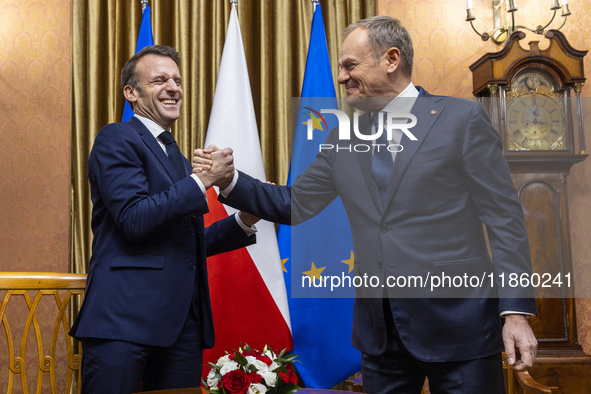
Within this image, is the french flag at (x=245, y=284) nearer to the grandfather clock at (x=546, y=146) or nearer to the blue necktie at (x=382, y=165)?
the blue necktie at (x=382, y=165)

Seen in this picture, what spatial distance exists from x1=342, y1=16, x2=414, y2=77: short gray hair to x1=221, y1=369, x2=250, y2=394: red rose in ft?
3.59

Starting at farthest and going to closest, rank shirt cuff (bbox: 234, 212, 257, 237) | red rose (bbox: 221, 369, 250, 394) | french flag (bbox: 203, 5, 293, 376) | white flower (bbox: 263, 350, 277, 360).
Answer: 1. french flag (bbox: 203, 5, 293, 376)
2. shirt cuff (bbox: 234, 212, 257, 237)
3. white flower (bbox: 263, 350, 277, 360)
4. red rose (bbox: 221, 369, 250, 394)

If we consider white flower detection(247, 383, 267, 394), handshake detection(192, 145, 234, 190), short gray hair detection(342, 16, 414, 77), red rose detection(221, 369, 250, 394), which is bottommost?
white flower detection(247, 383, 267, 394)

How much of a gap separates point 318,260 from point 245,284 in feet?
1.38

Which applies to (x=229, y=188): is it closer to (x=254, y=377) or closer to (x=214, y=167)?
(x=214, y=167)

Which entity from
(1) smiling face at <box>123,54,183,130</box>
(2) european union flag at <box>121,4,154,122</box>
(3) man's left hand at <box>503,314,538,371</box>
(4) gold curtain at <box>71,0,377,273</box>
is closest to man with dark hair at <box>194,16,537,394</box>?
(3) man's left hand at <box>503,314,538,371</box>

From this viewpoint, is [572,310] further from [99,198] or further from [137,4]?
[137,4]

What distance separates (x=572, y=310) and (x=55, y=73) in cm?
334

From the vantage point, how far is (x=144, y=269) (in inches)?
59.6

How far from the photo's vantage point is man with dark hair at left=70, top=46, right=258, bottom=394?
145 cm

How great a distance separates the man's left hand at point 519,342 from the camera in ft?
4.16

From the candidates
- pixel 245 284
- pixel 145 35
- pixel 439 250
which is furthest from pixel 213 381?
pixel 145 35

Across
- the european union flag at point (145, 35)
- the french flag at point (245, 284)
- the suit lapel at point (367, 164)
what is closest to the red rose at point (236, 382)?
the suit lapel at point (367, 164)

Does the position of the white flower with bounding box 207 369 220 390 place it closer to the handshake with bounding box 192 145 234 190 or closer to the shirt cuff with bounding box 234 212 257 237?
the handshake with bounding box 192 145 234 190
